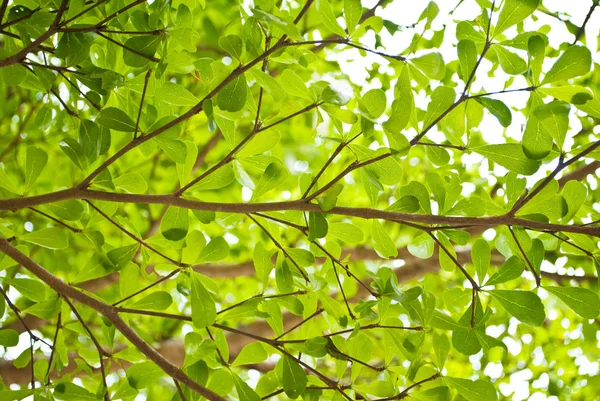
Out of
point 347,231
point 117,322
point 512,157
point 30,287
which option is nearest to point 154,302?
point 117,322

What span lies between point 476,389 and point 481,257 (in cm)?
16

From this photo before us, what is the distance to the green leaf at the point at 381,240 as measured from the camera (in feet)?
2.43

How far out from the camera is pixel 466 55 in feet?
2.13

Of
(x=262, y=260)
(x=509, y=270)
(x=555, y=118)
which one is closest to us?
(x=555, y=118)

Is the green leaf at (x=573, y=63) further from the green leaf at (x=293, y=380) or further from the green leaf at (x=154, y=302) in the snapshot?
the green leaf at (x=154, y=302)

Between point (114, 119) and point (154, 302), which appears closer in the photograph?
point (114, 119)

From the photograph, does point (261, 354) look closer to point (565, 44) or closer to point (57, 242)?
point (57, 242)

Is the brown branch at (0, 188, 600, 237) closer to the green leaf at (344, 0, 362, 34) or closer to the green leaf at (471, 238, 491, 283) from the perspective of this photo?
the green leaf at (471, 238, 491, 283)

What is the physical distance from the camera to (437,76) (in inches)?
24.5

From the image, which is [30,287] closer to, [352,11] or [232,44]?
[232,44]

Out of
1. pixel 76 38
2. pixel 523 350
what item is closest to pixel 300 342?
pixel 76 38

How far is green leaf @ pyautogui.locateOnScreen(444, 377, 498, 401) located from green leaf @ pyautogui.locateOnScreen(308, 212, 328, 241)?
9.7 inches

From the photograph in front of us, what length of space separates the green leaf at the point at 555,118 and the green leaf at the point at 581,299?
7.1 inches

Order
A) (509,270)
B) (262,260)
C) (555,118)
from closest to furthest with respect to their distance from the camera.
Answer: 1. (555,118)
2. (509,270)
3. (262,260)
